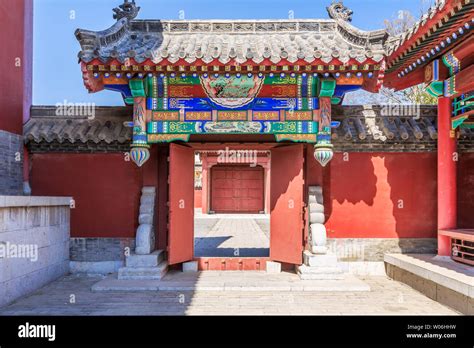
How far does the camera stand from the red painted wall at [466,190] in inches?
276

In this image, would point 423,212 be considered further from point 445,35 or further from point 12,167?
point 12,167

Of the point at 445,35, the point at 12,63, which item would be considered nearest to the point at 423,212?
the point at 445,35

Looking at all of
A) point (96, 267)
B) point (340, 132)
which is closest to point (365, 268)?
point (340, 132)

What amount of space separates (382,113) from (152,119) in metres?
4.72

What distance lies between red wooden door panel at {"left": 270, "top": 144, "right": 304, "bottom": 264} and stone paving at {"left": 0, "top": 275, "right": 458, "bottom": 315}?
3.65ft

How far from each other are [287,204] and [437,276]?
272cm

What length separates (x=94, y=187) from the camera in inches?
285

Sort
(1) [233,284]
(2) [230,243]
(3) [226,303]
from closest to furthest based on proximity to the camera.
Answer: (3) [226,303], (1) [233,284], (2) [230,243]

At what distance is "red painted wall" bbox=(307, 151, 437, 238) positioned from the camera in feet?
23.5

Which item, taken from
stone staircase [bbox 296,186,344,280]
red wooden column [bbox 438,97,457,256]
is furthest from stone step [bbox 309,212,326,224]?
red wooden column [bbox 438,97,457,256]

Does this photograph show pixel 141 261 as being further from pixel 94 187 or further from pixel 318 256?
pixel 318 256

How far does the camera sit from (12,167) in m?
6.93

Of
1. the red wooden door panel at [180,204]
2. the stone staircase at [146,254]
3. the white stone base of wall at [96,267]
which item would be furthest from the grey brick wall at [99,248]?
the red wooden door panel at [180,204]

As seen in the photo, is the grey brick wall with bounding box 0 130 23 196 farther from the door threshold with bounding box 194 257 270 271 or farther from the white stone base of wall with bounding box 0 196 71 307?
the door threshold with bounding box 194 257 270 271
